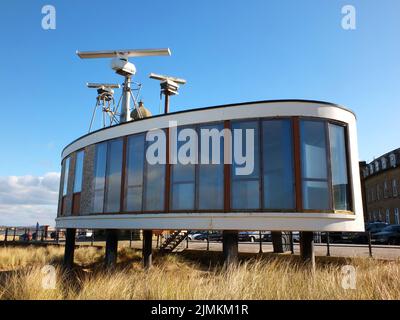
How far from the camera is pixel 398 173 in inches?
1610

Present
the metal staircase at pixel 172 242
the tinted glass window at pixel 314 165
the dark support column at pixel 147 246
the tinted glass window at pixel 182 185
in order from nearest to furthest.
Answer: the tinted glass window at pixel 314 165, the tinted glass window at pixel 182 185, the dark support column at pixel 147 246, the metal staircase at pixel 172 242

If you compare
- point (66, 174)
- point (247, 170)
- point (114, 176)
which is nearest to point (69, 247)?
point (66, 174)

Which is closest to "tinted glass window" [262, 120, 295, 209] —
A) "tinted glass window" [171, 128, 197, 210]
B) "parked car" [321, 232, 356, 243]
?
"tinted glass window" [171, 128, 197, 210]

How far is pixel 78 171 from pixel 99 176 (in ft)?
7.13

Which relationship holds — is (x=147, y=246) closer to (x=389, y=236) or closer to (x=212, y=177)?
(x=212, y=177)

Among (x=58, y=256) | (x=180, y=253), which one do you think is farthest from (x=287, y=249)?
(x=58, y=256)

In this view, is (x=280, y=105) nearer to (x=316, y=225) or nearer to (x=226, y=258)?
(x=316, y=225)

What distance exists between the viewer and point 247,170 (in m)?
10.8

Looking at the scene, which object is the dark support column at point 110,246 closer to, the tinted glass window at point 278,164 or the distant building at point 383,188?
the tinted glass window at point 278,164

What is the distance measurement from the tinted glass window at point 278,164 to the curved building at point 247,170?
1.1 inches

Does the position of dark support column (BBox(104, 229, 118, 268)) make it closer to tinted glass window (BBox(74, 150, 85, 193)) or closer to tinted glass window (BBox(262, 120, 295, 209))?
tinted glass window (BBox(74, 150, 85, 193))

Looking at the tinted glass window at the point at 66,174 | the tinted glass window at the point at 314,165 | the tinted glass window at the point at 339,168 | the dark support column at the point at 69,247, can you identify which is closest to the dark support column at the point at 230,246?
the tinted glass window at the point at 314,165

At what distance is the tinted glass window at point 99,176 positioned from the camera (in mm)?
14500

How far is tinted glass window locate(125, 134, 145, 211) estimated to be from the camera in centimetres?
1309
